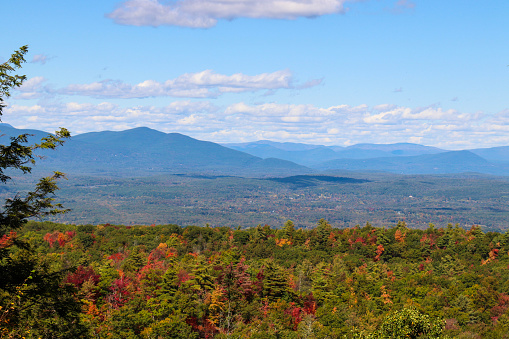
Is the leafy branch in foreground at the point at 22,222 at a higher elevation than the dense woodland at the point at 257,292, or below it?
higher

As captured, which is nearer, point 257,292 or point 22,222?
point 22,222

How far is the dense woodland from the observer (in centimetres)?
2412

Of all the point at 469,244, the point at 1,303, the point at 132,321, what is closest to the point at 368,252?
the point at 469,244

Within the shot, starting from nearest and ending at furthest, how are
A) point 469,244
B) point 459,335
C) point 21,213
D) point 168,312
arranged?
1. point 21,213
2. point 459,335
3. point 168,312
4. point 469,244

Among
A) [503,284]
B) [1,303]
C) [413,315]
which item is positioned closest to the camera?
[1,303]

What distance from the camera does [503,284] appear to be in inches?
2184

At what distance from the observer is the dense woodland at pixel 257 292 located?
24119mm

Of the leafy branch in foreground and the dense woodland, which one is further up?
the leafy branch in foreground

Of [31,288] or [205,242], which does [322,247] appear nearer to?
[205,242]

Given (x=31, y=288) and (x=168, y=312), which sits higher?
(x=31, y=288)

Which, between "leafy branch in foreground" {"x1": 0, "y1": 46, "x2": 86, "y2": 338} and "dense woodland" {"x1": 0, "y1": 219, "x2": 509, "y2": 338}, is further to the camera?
"dense woodland" {"x1": 0, "y1": 219, "x2": 509, "y2": 338}

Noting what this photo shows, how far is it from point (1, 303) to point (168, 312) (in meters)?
25.7

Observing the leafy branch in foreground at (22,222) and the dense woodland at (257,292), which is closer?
the leafy branch in foreground at (22,222)

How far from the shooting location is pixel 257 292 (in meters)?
52.5
